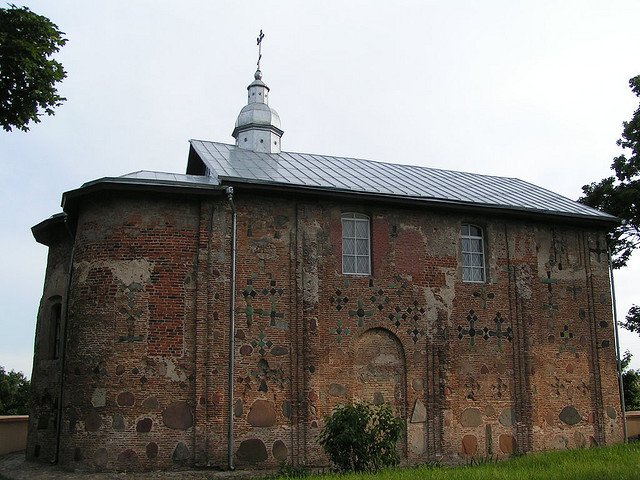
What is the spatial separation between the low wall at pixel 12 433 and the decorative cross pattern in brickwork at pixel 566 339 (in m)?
14.0

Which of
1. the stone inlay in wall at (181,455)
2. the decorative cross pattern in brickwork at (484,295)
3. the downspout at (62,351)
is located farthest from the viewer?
the decorative cross pattern in brickwork at (484,295)

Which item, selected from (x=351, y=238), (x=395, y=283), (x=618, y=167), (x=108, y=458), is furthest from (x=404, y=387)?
(x=618, y=167)

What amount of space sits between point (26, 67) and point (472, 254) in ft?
34.2

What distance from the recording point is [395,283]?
597 inches

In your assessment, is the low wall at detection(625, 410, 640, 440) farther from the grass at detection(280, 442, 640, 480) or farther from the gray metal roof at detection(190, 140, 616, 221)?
the grass at detection(280, 442, 640, 480)

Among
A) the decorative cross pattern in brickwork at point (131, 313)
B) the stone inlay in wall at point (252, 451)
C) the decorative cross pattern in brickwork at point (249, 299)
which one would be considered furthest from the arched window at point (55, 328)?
the stone inlay in wall at point (252, 451)

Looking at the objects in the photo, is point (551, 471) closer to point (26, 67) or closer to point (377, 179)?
point (377, 179)

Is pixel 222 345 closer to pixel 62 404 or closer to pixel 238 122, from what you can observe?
pixel 62 404

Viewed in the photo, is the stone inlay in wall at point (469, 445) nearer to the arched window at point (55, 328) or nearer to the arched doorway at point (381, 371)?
the arched doorway at point (381, 371)

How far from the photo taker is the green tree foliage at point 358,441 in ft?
38.8

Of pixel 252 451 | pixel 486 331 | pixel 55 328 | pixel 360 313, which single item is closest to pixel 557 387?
pixel 486 331

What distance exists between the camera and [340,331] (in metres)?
14.5

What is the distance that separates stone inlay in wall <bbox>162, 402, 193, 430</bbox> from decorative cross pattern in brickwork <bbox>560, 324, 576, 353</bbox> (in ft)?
29.7

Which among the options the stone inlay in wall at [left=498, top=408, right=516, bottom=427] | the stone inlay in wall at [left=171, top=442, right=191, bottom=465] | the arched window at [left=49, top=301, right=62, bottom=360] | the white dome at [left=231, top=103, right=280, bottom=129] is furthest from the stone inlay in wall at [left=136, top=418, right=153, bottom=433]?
the white dome at [left=231, top=103, right=280, bottom=129]
